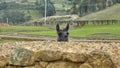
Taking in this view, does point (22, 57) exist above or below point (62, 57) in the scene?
below

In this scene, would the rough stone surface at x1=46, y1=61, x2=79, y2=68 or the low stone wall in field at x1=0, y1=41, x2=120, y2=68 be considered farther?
the rough stone surface at x1=46, y1=61, x2=79, y2=68

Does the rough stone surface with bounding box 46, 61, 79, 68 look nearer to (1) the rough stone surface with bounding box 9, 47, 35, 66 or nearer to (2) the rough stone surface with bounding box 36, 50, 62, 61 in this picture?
(2) the rough stone surface with bounding box 36, 50, 62, 61

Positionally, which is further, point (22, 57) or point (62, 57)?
point (22, 57)

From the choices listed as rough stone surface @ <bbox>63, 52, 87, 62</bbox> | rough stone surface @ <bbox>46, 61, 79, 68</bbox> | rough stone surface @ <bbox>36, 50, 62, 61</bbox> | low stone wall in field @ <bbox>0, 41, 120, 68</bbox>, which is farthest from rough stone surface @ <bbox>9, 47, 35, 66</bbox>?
rough stone surface @ <bbox>63, 52, 87, 62</bbox>

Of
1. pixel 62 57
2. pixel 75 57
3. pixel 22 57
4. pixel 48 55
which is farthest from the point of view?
pixel 22 57

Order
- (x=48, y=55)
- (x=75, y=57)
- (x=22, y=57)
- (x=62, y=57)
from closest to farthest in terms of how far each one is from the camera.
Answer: (x=75, y=57) < (x=62, y=57) < (x=48, y=55) < (x=22, y=57)

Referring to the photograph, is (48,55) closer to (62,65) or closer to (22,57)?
(62,65)

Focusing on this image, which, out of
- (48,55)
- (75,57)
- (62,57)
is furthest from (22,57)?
(75,57)

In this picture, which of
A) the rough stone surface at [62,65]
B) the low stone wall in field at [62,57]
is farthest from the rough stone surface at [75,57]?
the rough stone surface at [62,65]

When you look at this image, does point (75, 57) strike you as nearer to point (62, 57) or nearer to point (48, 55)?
point (62, 57)

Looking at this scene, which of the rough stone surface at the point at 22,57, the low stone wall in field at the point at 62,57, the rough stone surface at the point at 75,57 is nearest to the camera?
the low stone wall in field at the point at 62,57

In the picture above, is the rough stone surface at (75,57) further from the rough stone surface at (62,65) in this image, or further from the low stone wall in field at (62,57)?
the rough stone surface at (62,65)

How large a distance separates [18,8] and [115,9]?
236 ft

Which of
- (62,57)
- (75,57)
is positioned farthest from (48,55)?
(75,57)
